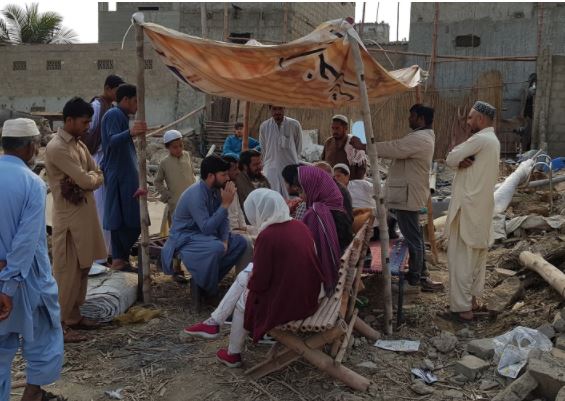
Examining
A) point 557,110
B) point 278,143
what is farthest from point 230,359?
point 557,110

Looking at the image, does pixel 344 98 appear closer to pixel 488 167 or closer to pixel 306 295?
pixel 488 167

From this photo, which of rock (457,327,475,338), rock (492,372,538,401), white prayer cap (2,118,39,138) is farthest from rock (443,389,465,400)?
white prayer cap (2,118,39,138)

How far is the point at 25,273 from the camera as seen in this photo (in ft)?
9.42

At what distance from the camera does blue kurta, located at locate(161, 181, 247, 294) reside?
4.85 meters

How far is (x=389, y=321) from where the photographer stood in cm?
456

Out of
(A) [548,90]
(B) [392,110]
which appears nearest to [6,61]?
(B) [392,110]

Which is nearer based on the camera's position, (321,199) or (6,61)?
(321,199)

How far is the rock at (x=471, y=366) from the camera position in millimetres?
3834

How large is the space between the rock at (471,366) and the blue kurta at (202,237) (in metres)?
2.15

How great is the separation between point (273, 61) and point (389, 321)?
232 cm

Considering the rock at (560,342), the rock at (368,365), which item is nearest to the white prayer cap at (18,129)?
the rock at (368,365)

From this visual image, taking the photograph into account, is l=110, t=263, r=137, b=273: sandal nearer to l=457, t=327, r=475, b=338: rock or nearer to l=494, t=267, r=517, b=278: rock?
l=457, t=327, r=475, b=338: rock

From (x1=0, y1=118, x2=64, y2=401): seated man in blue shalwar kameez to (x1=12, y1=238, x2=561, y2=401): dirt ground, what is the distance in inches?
25.2

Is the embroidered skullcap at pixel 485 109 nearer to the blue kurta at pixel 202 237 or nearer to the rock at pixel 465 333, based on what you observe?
the rock at pixel 465 333
